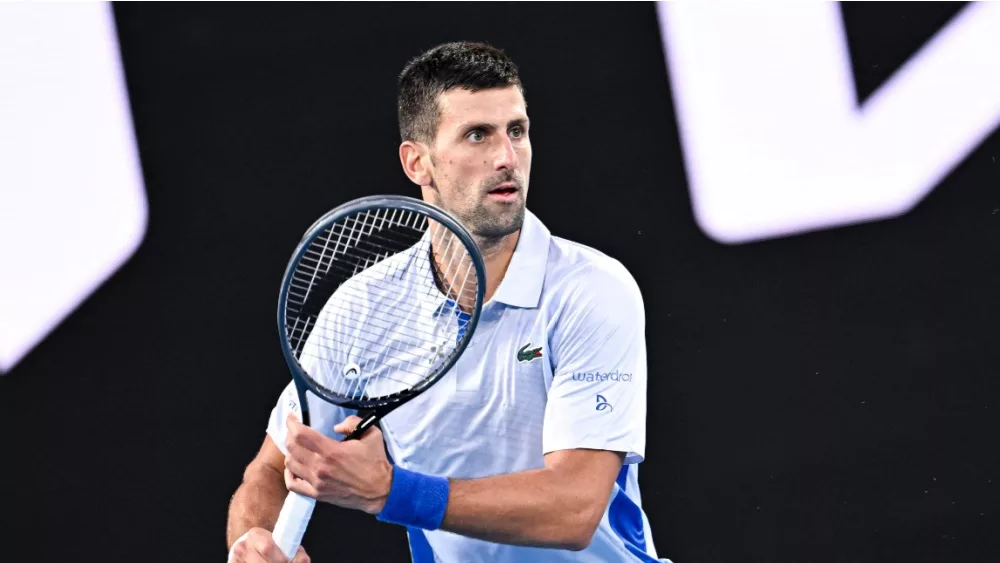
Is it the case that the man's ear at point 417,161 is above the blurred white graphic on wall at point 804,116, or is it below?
above

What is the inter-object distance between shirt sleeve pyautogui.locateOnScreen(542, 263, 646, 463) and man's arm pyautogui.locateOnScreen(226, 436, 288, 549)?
0.58 metres

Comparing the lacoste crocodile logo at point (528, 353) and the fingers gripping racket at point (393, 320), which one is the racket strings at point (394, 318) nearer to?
the fingers gripping racket at point (393, 320)

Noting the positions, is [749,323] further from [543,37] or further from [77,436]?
[77,436]

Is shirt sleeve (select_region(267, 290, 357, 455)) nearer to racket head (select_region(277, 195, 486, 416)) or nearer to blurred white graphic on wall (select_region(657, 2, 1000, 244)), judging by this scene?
racket head (select_region(277, 195, 486, 416))

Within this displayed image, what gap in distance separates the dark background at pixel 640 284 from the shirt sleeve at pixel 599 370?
999 millimetres

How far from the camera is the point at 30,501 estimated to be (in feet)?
11.1

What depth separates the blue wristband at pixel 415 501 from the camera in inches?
77.5

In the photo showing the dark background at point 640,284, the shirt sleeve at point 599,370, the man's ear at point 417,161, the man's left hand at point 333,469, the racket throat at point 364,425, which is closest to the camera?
the man's left hand at point 333,469

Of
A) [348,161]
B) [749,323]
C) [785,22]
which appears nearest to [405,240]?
[348,161]

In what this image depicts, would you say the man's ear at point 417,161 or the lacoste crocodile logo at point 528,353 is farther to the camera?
the man's ear at point 417,161

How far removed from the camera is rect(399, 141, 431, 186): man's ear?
101 inches

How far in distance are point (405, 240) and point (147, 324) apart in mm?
822

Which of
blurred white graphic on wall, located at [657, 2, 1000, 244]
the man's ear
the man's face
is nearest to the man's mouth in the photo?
the man's face

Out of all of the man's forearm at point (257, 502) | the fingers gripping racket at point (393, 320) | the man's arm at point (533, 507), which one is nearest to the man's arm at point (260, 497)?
the man's forearm at point (257, 502)
